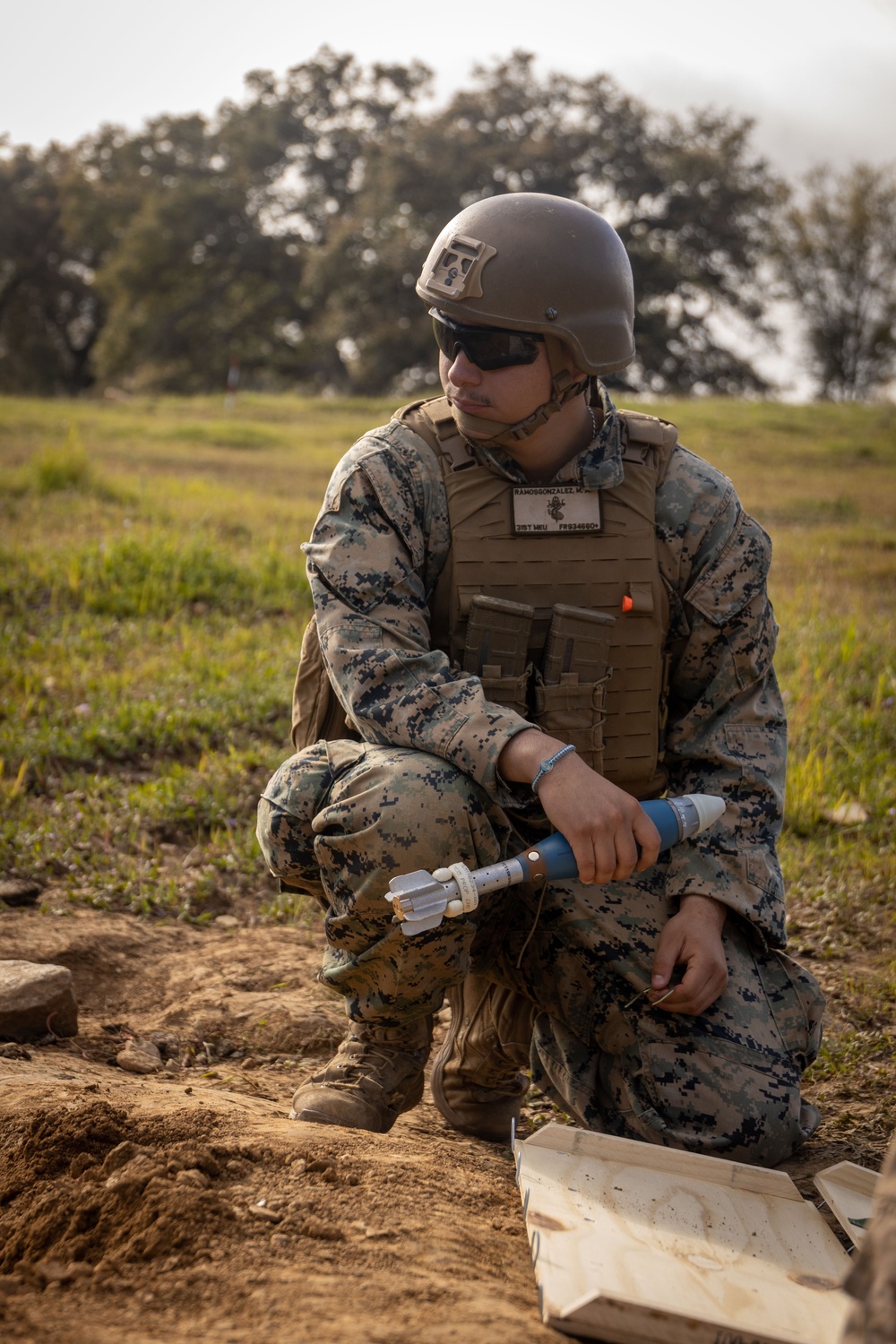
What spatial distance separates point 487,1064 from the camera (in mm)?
2779

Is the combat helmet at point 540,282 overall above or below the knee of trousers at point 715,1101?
above

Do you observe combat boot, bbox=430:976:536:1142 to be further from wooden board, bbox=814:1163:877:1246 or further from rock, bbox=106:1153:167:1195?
rock, bbox=106:1153:167:1195

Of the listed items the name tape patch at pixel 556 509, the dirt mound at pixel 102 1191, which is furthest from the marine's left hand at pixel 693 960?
the dirt mound at pixel 102 1191

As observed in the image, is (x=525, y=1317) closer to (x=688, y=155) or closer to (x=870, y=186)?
(x=688, y=155)

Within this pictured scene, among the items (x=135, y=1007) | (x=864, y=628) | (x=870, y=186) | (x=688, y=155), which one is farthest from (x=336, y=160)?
(x=135, y=1007)

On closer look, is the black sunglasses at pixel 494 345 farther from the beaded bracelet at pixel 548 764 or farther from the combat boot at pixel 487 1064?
the combat boot at pixel 487 1064

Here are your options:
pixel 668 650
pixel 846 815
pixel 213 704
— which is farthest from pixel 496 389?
pixel 213 704

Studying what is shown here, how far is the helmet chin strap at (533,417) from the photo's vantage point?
8.94 ft

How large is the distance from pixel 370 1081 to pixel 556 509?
1238 millimetres

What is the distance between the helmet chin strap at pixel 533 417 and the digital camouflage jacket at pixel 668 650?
4cm

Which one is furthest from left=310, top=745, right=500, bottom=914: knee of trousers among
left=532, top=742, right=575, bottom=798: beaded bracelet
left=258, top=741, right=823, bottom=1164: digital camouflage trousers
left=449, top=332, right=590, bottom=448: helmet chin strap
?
left=449, top=332, right=590, bottom=448: helmet chin strap

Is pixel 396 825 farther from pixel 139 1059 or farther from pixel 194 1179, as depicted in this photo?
pixel 139 1059

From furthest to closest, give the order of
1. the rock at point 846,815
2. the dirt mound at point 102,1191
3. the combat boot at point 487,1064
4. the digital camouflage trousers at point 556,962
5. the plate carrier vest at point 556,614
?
1. the rock at point 846,815
2. the combat boot at point 487,1064
3. the plate carrier vest at point 556,614
4. the digital camouflage trousers at point 556,962
5. the dirt mound at point 102,1191

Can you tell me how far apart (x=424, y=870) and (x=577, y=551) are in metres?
0.83
